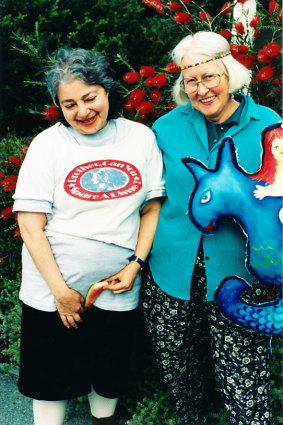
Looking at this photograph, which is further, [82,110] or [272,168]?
[82,110]

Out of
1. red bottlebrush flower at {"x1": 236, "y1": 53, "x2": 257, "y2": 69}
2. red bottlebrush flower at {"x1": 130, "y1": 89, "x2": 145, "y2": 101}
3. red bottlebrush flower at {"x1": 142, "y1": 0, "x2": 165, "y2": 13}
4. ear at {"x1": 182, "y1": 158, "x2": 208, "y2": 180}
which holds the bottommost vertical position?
ear at {"x1": 182, "y1": 158, "x2": 208, "y2": 180}

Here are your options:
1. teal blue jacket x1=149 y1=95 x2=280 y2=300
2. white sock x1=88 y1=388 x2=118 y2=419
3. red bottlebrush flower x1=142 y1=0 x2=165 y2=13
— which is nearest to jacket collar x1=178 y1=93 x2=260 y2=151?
teal blue jacket x1=149 y1=95 x2=280 y2=300

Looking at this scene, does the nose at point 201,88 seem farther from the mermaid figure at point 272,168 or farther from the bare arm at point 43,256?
the bare arm at point 43,256

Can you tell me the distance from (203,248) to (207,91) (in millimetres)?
689

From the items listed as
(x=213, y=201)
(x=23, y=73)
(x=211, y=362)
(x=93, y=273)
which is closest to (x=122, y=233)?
(x=93, y=273)

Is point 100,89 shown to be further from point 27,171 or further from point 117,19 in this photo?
point 117,19

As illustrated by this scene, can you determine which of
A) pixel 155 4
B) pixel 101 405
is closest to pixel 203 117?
pixel 155 4

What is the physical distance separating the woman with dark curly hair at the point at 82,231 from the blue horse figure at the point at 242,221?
0.32 metres

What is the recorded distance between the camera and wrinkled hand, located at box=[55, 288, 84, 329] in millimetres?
2088

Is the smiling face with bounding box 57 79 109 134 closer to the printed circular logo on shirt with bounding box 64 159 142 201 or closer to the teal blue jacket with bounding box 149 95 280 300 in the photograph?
the printed circular logo on shirt with bounding box 64 159 142 201

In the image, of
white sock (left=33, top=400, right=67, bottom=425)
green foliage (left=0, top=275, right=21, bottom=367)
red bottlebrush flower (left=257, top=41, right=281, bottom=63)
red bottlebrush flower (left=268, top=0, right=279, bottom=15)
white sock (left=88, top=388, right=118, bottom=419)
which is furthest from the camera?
green foliage (left=0, top=275, right=21, bottom=367)

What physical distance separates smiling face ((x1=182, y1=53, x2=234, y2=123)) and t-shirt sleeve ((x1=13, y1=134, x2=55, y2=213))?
2.28 ft

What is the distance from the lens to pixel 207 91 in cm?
203

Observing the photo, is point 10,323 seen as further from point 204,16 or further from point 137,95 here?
point 204,16
